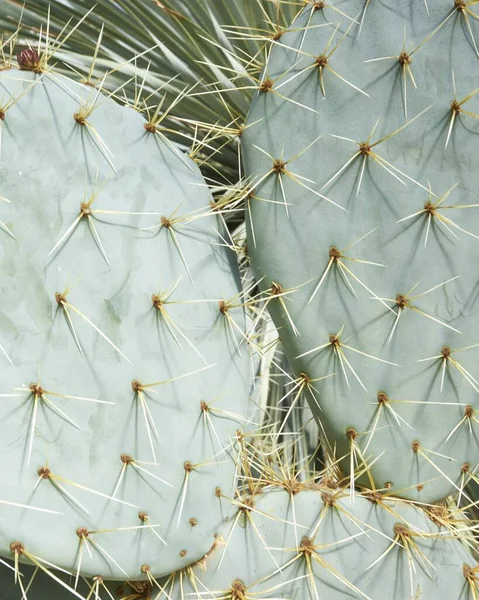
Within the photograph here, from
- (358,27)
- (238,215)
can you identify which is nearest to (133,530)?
(358,27)

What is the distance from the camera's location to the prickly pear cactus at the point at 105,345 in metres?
0.93

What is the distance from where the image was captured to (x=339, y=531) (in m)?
1.13

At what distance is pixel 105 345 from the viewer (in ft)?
3.29

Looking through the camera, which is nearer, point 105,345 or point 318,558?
point 105,345

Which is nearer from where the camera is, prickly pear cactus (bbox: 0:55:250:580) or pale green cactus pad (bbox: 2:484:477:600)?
prickly pear cactus (bbox: 0:55:250:580)

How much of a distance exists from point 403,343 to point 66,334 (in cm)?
50

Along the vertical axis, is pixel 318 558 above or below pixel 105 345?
below

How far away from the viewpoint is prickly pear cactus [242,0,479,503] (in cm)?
114

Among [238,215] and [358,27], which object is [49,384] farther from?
[238,215]

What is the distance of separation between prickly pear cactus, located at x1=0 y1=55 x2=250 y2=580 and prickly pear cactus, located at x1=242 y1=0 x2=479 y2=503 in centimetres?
12

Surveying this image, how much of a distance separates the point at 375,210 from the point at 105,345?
0.44m

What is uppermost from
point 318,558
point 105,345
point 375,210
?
point 375,210

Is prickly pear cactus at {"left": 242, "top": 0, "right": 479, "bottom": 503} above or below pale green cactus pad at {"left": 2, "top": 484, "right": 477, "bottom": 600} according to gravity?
above

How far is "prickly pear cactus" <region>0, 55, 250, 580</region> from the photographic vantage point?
3.06ft
